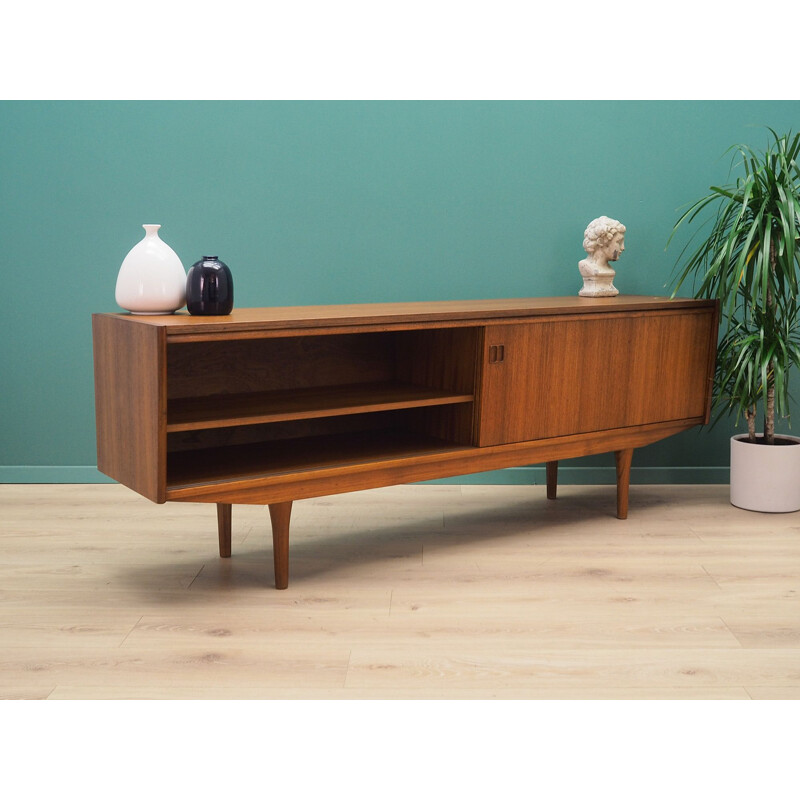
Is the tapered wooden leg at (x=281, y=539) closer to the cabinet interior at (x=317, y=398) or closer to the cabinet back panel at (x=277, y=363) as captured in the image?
the cabinet interior at (x=317, y=398)

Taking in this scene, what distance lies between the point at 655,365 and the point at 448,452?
1.01 m

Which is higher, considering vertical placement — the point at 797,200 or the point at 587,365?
the point at 797,200

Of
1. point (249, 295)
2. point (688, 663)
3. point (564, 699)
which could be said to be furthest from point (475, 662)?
point (249, 295)

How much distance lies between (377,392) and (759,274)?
5.15 ft

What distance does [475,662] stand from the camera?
2305mm

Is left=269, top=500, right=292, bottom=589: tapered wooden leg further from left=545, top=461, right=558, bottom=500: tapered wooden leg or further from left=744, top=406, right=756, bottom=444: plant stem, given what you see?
left=744, top=406, right=756, bottom=444: plant stem

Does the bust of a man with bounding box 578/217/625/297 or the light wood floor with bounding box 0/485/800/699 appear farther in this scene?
the bust of a man with bounding box 578/217/625/297

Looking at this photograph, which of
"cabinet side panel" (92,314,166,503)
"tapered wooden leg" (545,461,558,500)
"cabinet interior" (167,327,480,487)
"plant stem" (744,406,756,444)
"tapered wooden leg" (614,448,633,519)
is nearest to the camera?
"cabinet side panel" (92,314,166,503)

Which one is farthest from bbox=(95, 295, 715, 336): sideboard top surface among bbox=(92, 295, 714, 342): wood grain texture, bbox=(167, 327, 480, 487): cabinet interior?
bbox=(167, 327, 480, 487): cabinet interior

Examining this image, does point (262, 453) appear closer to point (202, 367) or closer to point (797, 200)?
point (202, 367)

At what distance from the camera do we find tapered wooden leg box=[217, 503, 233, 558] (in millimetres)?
3033

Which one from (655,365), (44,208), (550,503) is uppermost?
(44,208)

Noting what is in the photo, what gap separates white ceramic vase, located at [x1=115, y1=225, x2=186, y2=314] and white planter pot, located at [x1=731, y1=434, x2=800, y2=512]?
236cm

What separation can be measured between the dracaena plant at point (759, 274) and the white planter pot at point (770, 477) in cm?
14
